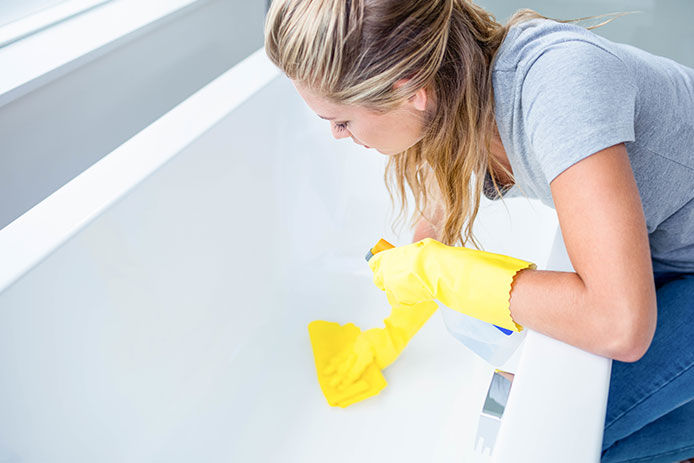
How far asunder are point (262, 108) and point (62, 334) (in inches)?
25.5

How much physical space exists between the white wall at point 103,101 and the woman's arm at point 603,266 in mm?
1089

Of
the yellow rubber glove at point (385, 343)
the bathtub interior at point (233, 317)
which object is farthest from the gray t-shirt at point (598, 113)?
the bathtub interior at point (233, 317)

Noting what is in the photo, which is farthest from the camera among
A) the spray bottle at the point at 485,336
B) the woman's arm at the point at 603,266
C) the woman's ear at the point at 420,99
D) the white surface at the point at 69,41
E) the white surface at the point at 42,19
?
the white surface at the point at 42,19

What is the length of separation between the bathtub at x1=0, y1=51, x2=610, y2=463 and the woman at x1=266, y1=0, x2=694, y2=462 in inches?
3.6

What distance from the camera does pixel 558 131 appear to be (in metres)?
0.63

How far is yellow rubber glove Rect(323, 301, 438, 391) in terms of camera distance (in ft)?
4.00

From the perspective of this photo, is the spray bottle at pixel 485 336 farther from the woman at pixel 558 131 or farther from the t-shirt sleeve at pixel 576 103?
the t-shirt sleeve at pixel 576 103

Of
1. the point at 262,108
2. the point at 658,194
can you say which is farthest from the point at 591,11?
the point at 658,194

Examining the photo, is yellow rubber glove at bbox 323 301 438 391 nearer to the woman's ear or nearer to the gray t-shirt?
the gray t-shirt

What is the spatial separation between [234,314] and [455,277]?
2.21 feet

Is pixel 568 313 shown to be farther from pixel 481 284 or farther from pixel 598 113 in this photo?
pixel 598 113

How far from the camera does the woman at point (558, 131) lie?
0.62 meters

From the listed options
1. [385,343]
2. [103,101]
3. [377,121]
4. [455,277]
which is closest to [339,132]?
[377,121]

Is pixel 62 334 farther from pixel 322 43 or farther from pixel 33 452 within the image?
pixel 322 43
